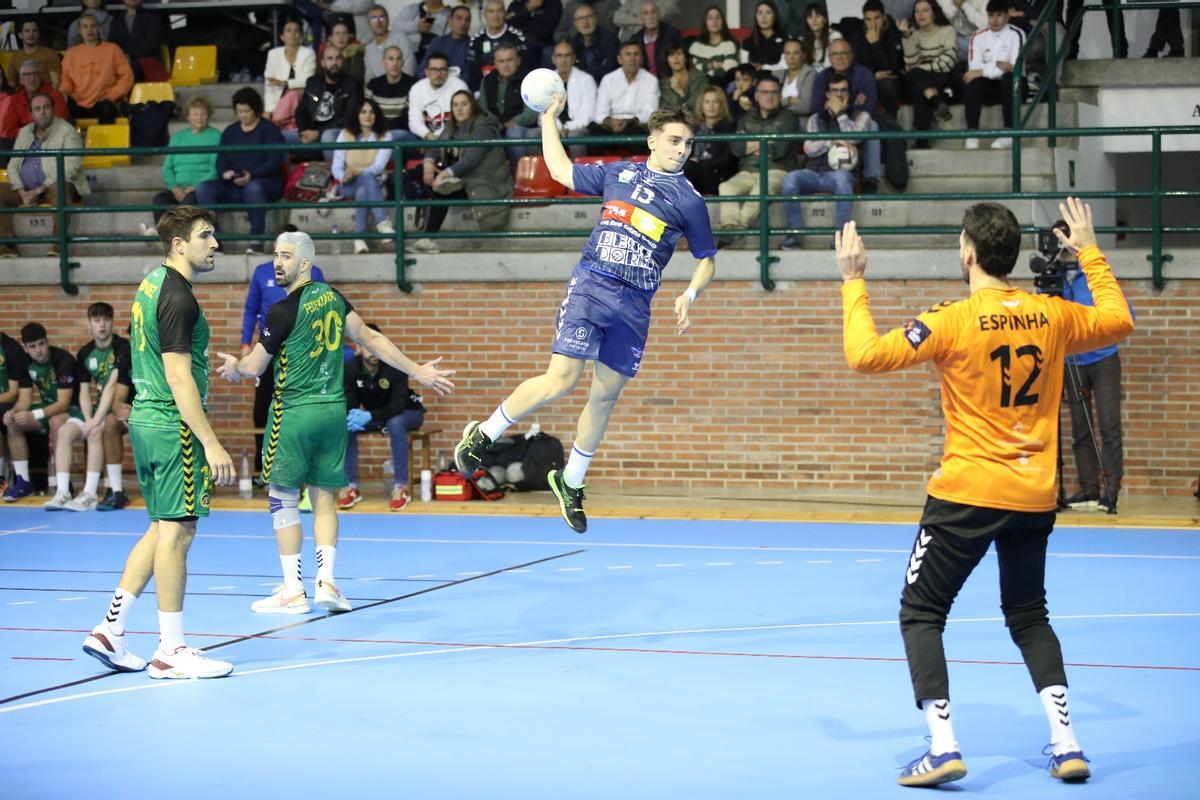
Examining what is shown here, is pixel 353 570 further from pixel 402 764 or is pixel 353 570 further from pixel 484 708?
pixel 402 764

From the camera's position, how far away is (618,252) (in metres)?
8.77

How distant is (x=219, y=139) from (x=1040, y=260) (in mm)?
8939

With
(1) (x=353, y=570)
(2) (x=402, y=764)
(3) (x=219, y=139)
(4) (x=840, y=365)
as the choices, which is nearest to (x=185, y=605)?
(1) (x=353, y=570)

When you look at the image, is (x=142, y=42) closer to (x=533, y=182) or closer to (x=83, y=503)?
(x=533, y=182)

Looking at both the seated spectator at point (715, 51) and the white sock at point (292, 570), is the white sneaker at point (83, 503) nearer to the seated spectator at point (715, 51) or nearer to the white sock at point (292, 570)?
the white sock at point (292, 570)

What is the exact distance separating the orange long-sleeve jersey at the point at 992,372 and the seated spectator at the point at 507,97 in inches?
426

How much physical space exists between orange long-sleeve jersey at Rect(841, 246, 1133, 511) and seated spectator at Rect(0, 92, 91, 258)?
1325 centimetres

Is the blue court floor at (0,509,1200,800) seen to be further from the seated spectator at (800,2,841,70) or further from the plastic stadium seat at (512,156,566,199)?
the seated spectator at (800,2,841,70)

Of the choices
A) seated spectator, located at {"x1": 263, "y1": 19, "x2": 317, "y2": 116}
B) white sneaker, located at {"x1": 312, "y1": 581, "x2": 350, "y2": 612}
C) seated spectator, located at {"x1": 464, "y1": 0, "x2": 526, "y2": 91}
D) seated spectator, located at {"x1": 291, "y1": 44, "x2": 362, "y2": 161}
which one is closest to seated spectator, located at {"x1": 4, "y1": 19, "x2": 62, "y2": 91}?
seated spectator, located at {"x1": 263, "y1": 19, "x2": 317, "y2": 116}

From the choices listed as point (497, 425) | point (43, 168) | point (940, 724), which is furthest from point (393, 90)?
point (940, 724)

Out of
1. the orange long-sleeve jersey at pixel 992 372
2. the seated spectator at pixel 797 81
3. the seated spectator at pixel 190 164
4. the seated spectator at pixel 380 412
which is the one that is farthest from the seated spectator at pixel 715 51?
the orange long-sleeve jersey at pixel 992 372

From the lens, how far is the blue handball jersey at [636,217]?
344 inches

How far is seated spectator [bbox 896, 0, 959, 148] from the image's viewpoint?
15.8m

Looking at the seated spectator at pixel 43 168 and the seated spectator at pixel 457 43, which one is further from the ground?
the seated spectator at pixel 457 43
